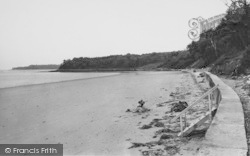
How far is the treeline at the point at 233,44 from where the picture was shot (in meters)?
21.7

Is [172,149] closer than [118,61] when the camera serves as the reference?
Yes

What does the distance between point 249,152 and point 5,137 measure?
7735 mm

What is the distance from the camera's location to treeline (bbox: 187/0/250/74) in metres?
21.7

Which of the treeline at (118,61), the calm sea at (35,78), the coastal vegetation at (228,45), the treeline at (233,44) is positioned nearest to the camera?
the treeline at (233,44)

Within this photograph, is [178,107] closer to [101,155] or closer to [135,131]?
[135,131]

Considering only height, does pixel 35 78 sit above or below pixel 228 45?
below

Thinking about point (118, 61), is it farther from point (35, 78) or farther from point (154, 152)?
point (154, 152)

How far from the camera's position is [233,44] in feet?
129
